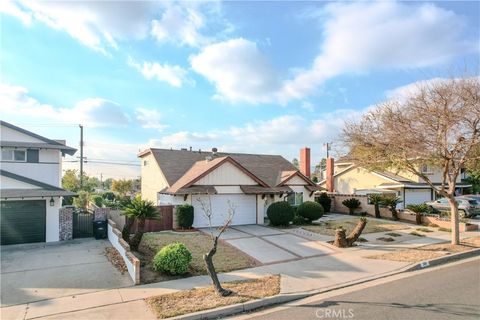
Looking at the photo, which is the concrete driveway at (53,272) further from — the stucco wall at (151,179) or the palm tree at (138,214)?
the stucco wall at (151,179)

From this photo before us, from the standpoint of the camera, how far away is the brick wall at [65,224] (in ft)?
55.1

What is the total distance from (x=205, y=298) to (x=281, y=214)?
1212cm

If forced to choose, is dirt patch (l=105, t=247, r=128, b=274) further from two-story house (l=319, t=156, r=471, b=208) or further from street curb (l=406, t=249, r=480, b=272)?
two-story house (l=319, t=156, r=471, b=208)

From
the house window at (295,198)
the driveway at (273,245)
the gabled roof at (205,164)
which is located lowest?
the driveway at (273,245)

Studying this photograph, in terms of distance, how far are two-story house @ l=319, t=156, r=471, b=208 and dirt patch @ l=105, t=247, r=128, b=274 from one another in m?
22.0

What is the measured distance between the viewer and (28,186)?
16797mm

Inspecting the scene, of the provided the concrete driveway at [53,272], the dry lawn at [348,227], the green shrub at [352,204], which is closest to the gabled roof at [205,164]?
the green shrub at [352,204]

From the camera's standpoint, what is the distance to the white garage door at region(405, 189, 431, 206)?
32156 mm

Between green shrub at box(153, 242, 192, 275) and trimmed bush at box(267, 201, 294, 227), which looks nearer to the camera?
green shrub at box(153, 242, 192, 275)

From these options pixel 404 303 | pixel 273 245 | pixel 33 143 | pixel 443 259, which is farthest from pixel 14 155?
pixel 443 259

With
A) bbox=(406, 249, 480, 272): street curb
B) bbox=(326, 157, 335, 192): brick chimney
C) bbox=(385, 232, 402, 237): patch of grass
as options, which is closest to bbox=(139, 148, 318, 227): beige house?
bbox=(385, 232, 402, 237): patch of grass

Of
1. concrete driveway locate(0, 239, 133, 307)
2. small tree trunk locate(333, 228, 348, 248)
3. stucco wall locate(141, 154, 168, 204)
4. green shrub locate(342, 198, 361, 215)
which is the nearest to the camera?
concrete driveway locate(0, 239, 133, 307)

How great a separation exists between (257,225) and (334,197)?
12.0 m

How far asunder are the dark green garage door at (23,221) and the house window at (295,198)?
16467mm
